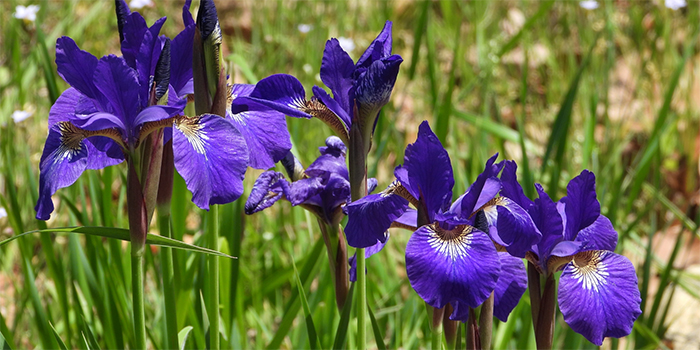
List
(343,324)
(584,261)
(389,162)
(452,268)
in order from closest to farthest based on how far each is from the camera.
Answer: (452,268)
(584,261)
(343,324)
(389,162)

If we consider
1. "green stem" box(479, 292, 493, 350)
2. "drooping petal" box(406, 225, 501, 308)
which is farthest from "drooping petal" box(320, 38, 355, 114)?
"green stem" box(479, 292, 493, 350)

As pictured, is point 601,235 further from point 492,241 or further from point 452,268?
point 452,268

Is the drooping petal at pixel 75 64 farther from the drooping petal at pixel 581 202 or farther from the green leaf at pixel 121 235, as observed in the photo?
the drooping petal at pixel 581 202

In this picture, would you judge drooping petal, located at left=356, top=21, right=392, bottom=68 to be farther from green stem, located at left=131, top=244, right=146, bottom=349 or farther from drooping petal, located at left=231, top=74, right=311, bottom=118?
green stem, located at left=131, top=244, right=146, bottom=349

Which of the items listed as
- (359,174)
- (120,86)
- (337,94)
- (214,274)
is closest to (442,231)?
(359,174)

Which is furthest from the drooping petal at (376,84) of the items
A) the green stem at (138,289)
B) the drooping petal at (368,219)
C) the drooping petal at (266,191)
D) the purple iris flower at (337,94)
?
the green stem at (138,289)

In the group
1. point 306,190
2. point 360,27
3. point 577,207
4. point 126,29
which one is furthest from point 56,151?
point 360,27

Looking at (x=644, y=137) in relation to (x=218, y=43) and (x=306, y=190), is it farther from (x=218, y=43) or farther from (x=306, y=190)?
(x=218, y=43)
